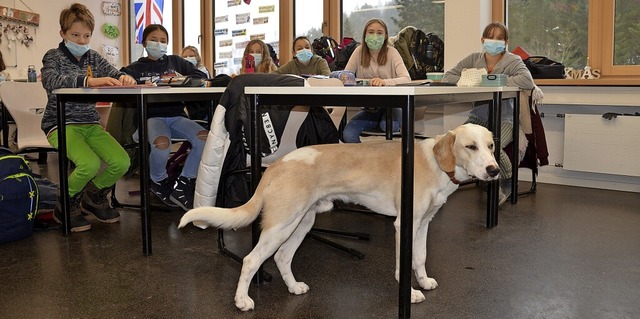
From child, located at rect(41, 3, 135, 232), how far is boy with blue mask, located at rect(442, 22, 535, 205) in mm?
2105

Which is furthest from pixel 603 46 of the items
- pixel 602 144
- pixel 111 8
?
pixel 111 8

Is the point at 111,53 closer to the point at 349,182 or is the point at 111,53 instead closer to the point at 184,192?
the point at 184,192

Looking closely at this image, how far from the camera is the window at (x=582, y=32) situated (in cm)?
A: 455

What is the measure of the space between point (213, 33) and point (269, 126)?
5287 millimetres

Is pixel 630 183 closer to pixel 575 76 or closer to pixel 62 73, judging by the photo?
pixel 575 76

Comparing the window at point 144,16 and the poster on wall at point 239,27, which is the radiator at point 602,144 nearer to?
the poster on wall at point 239,27

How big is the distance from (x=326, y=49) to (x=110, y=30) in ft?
12.4

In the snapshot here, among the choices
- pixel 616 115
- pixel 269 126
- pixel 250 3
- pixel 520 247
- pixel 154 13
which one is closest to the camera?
pixel 269 126

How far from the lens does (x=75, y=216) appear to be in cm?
325

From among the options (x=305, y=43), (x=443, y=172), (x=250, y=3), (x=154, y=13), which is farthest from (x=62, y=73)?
(x=154, y=13)

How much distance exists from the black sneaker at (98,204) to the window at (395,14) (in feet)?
11.2

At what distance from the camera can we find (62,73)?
322 centimetres

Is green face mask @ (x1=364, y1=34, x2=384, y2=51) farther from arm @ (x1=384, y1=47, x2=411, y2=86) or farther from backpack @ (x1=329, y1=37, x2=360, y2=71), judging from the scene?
backpack @ (x1=329, y1=37, x2=360, y2=71)

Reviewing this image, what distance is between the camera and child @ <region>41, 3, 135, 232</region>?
3.15 meters
